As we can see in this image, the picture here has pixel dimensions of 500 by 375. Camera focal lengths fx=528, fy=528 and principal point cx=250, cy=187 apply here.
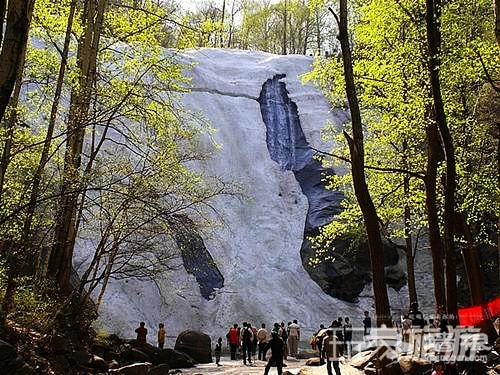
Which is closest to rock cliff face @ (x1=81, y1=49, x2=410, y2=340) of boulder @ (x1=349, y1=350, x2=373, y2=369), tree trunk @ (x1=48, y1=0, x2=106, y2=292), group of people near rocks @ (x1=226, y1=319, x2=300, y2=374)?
group of people near rocks @ (x1=226, y1=319, x2=300, y2=374)

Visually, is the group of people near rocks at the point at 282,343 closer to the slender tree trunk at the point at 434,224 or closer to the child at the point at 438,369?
the slender tree trunk at the point at 434,224

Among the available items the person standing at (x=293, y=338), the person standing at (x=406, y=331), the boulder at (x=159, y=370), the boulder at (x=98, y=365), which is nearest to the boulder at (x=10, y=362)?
the boulder at (x=98, y=365)

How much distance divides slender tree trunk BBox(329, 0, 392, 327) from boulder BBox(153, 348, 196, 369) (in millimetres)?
7713

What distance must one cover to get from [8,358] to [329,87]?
438 inches

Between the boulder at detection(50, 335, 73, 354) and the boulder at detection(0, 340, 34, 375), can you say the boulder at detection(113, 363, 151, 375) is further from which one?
the boulder at detection(0, 340, 34, 375)

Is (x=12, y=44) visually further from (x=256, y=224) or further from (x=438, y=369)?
(x=256, y=224)

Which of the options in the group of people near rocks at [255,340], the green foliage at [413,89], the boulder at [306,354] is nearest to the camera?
the green foliage at [413,89]

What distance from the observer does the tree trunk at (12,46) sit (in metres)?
4.66

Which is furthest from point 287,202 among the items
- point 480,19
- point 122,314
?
point 480,19

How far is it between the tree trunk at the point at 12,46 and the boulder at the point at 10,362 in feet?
9.91

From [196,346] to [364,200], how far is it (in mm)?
9775

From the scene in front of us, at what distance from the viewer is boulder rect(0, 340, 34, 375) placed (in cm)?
615

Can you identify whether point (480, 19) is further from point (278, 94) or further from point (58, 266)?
point (278, 94)

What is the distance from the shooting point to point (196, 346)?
55.9 ft
